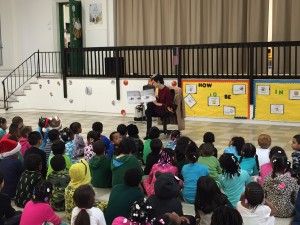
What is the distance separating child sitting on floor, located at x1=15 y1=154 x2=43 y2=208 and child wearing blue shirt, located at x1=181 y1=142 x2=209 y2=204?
1.51 meters

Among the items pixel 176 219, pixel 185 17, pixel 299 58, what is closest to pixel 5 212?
pixel 176 219

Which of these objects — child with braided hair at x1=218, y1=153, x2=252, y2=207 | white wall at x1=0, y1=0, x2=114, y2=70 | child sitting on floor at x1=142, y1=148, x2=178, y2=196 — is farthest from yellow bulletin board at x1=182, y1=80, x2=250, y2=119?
child with braided hair at x1=218, y1=153, x2=252, y2=207

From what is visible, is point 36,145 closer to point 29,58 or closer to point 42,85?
point 42,85

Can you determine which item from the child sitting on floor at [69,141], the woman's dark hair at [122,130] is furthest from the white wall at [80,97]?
the child sitting on floor at [69,141]

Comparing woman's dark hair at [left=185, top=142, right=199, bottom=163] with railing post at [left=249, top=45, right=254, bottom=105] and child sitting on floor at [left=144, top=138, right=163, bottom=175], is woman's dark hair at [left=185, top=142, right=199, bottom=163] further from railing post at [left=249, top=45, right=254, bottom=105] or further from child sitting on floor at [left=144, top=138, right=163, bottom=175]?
railing post at [left=249, top=45, right=254, bottom=105]

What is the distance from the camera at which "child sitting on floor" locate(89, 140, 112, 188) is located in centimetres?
532

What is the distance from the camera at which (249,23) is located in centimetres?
1143

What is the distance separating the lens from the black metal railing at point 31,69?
14.7m

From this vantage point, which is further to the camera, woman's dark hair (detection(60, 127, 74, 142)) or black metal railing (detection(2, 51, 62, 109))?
black metal railing (detection(2, 51, 62, 109))

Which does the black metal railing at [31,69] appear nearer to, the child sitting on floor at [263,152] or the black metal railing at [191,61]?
the black metal railing at [191,61]

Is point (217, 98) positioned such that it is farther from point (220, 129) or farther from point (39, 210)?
point (39, 210)

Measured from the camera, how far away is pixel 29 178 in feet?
14.7

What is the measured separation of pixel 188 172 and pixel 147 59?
769 centimetres

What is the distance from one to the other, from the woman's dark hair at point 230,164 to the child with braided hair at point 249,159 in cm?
64
